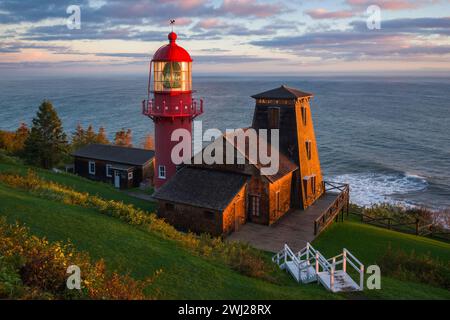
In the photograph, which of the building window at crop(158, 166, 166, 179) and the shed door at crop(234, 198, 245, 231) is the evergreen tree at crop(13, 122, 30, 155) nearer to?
the building window at crop(158, 166, 166, 179)

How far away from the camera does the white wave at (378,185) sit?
40062 millimetres

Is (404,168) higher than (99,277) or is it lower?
lower

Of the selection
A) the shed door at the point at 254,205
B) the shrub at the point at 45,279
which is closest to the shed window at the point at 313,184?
the shed door at the point at 254,205

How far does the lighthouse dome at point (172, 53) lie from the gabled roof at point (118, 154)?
39.1ft

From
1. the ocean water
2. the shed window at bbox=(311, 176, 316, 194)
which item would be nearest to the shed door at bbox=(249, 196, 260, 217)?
the shed window at bbox=(311, 176, 316, 194)

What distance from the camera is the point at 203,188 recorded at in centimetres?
2242

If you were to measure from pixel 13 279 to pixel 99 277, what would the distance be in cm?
206

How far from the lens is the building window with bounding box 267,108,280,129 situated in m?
26.4

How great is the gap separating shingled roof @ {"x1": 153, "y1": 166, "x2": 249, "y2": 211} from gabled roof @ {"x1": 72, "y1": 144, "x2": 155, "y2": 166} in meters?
12.3

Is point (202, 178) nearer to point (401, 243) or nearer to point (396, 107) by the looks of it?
point (401, 243)
